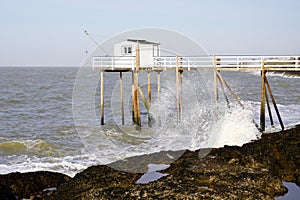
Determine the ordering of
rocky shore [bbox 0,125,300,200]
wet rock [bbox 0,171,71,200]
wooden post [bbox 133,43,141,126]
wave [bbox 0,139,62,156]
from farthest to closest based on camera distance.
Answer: wooden post [bbox 133,43,141,126] < wave [bbox 0,139,62,156] < wet rock [bbox 0,171,71,200] < rocky shore [bbox 0,125,300,200]

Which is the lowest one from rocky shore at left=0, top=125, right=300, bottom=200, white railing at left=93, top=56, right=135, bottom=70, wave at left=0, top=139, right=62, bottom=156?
wave at left=0, top=139, right=62, bottom=156

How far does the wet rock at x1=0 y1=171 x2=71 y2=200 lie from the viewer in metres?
7.73

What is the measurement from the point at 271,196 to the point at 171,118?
51.3ft

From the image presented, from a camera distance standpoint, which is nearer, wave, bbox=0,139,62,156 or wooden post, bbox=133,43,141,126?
wave, bbox=0,139,62,156

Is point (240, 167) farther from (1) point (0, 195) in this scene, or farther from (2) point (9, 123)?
(2) point (9, 123)

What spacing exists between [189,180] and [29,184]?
10.9 ft

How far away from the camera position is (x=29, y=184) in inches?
317

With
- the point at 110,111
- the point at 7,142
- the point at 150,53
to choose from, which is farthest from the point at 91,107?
the point at 7,142

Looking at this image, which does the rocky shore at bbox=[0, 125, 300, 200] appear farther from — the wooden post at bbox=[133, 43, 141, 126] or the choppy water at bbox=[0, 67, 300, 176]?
the wooden post at bbox=[133, 43, 141, 126]

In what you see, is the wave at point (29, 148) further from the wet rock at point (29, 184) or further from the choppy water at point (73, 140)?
the wet rock at point (29, 184)

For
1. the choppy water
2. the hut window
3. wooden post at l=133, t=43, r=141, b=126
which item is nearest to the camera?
the choppy water

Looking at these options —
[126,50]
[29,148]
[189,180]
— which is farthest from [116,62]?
[189,180]

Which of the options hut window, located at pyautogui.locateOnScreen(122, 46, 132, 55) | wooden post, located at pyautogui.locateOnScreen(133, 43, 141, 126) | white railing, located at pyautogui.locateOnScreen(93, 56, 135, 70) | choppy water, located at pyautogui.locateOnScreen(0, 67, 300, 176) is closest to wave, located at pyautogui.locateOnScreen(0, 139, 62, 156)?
choppy water, located at pyautogui.locateOnScreen(0, 67, 300, 176)

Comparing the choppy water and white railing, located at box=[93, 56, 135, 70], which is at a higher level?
white railing, located at box=[93, 56, 135, 70]
